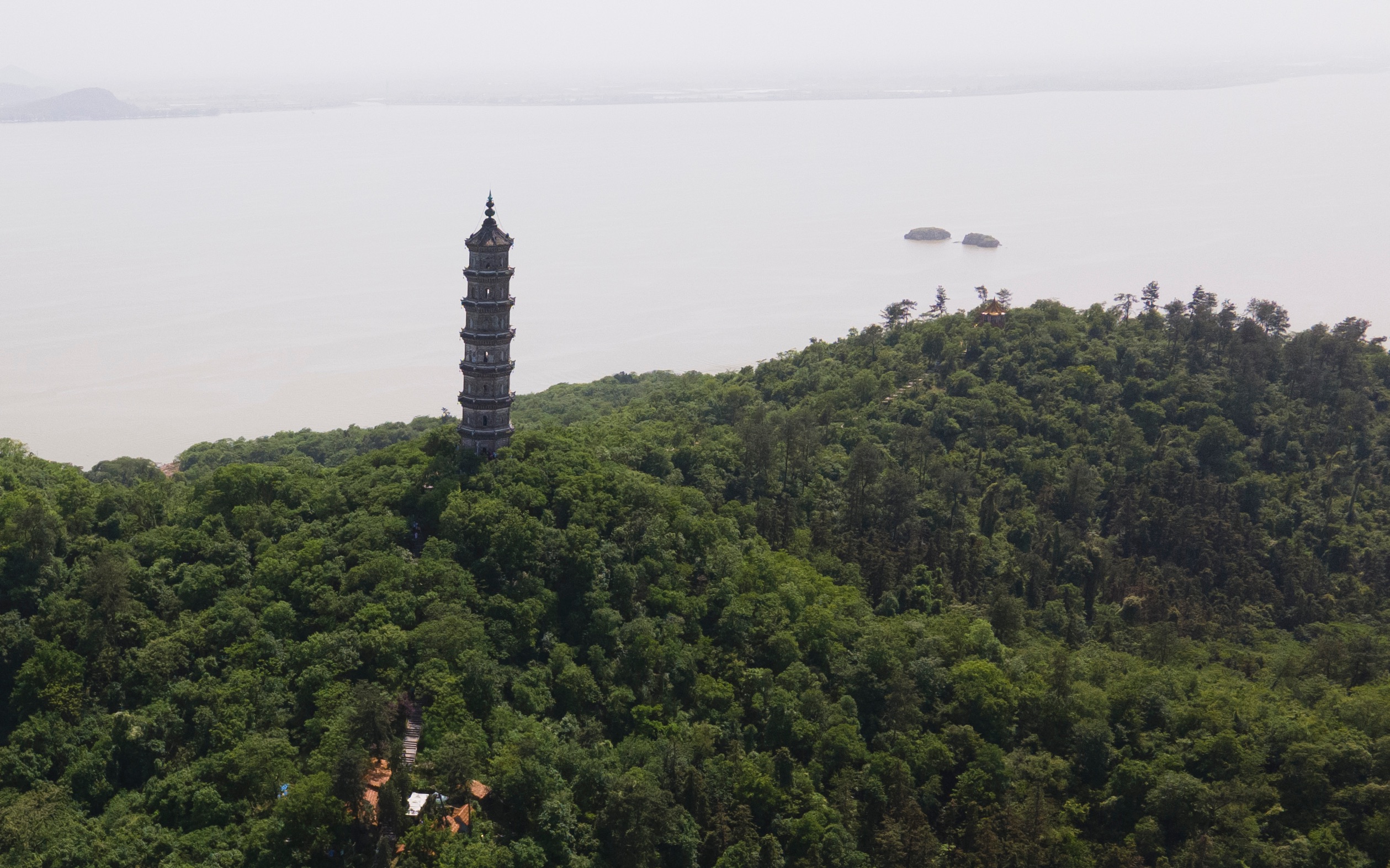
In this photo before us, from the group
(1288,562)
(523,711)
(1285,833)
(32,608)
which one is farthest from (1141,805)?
(32,608)

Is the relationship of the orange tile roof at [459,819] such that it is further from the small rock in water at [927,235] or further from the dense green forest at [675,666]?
the small rock in water at [927,235]

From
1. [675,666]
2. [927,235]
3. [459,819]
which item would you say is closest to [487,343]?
[675,666]

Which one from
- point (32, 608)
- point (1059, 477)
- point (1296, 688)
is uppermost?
point (1059, 477)

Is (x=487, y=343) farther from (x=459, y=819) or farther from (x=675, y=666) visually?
(x=459, y=819)

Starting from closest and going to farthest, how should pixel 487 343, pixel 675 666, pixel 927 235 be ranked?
pixel 675 666 → pixel 487 343 → pixel 927 235

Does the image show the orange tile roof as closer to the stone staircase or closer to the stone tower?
the stone staircase

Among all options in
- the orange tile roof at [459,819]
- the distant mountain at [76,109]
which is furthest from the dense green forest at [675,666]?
the distant mountain at [76,109]

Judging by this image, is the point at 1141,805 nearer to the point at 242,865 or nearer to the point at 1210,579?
the point at 1210,579
